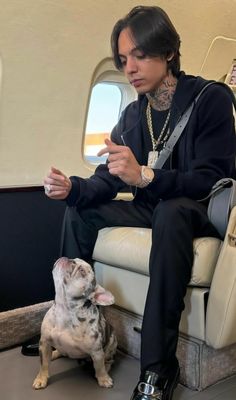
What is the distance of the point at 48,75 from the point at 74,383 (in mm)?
1375

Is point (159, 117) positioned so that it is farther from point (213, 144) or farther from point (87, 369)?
point (87, 369)

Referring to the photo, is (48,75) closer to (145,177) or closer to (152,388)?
(145,177)

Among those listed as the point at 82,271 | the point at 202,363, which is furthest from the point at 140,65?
the point at 202,363

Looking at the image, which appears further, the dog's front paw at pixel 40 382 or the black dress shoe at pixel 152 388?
the dog's front paw at pixel 40 382

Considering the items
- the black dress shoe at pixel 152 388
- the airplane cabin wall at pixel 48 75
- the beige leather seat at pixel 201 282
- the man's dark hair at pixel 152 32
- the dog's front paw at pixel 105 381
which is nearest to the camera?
the black dress shoe at pixel 152 388

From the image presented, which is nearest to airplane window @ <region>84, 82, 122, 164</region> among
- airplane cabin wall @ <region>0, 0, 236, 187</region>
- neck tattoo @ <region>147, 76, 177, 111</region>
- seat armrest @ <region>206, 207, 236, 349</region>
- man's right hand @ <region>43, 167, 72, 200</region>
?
airplane cabin wall @ <region>0, 0, 236, 187</region>

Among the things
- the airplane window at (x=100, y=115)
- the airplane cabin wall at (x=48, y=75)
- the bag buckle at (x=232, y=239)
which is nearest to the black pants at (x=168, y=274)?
the bag buckle at (x=232, y=239)

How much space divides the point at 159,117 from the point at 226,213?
0.55 meters

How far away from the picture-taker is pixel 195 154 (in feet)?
6.07

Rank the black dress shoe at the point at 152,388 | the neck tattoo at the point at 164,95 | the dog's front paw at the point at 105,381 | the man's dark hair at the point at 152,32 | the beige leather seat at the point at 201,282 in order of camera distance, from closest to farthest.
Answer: the black dress shoe at the point at 152,388 < the beige leather seat at the point at 201,282 < the dog's front paw at the point at 105,381 < the man's dark hair at the point at 152,32 < the neck tattoo at the point at 164,95

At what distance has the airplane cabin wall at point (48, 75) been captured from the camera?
2152 mm

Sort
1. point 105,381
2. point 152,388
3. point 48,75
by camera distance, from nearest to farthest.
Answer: point 152,388 → point 105,381 → point 48,75

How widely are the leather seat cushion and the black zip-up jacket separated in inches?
6.3

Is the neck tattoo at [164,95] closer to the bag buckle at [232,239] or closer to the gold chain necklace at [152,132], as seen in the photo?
the gold chain necklace at [152,132]
